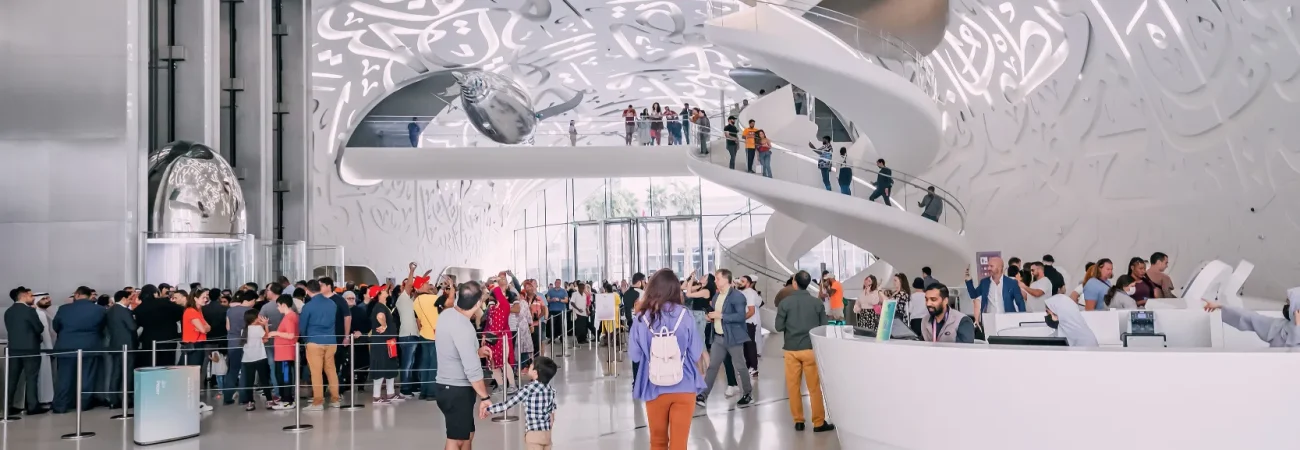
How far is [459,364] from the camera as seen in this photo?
5336mm

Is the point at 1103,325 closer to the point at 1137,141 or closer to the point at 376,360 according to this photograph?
the point at 376,360

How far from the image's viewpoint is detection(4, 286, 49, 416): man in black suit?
30.8ft

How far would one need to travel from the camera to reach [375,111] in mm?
32250

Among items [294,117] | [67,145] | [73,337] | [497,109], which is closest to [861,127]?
[67,145]

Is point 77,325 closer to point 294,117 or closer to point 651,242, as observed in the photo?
point 294,117

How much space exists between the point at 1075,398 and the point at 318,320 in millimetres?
6881

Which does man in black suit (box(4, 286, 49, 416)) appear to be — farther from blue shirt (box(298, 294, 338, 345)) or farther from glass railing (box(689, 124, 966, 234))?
glass railing (box(689, 124, 966, 234))

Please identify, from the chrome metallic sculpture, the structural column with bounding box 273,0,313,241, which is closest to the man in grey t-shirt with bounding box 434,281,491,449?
the chrome metallic sculpture

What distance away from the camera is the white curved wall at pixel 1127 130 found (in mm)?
10828

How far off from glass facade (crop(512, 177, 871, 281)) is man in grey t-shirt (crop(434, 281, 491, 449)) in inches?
1060

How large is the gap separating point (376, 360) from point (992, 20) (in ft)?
39.3

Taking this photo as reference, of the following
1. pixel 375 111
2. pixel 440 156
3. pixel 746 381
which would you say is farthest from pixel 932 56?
pixel 375 111

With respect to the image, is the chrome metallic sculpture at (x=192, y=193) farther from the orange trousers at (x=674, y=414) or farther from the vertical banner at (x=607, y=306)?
the orange trousers at (x=674, y=414)

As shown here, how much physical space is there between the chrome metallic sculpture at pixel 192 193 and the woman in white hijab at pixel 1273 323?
471 inches
